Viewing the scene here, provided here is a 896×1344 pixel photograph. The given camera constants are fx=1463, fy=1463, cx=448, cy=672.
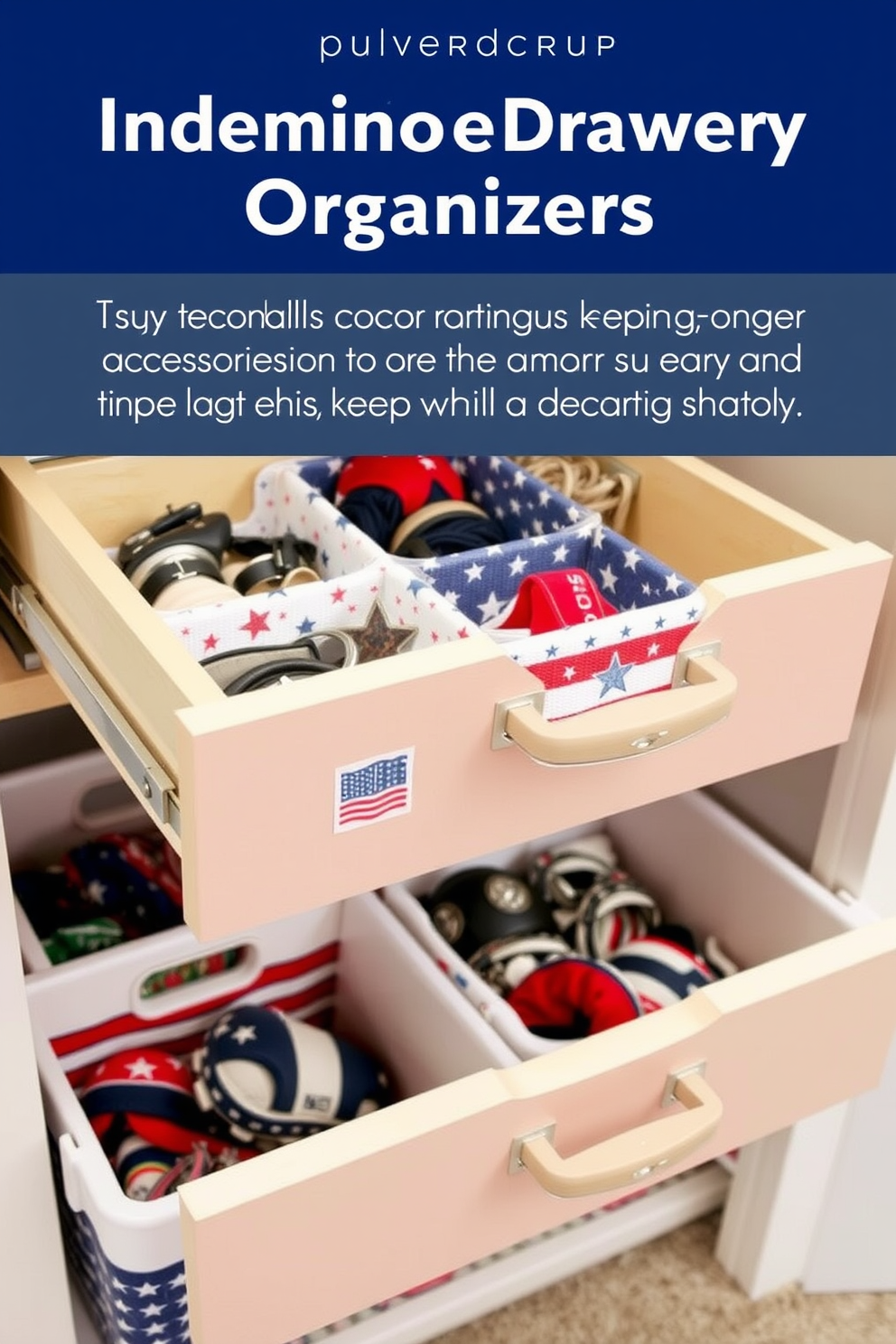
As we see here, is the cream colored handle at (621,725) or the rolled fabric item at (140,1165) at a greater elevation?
the cream colored handle at (621,725)

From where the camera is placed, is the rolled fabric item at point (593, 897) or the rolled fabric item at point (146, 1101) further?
the rolled fabric item at point (593, 897)

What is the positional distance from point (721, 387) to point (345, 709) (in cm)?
37

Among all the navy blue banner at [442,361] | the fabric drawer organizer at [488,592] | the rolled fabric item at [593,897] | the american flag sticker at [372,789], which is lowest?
the rolled fabric item at [593,897]

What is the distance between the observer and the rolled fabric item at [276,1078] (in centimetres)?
105

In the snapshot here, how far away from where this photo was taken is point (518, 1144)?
0.84 meters

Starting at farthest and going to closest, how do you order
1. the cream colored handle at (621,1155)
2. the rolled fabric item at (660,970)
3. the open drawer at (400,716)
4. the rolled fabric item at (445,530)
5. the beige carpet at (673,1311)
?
the beige carpet at (673,1311) → the rolled fabric item at (660,970) → the rolled fabric item at (445,530) → the cream colored handle at (621,1155) → the open drawer at (400,716)

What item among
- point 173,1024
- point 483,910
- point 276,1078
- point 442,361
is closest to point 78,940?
point 173,1024

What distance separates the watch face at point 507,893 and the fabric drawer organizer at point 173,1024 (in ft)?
0.36

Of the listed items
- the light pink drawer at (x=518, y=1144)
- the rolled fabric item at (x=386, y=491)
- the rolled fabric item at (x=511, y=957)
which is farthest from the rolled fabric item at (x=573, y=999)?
the rolled fabric item at (x=386, y=491)

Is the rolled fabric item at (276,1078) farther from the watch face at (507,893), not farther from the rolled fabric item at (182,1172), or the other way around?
the watch face at (507,893)

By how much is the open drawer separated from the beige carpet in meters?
0.59

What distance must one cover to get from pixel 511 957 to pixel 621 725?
0.41 meters
